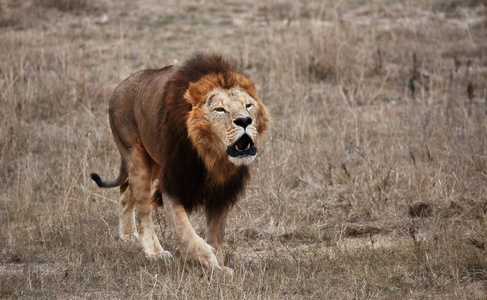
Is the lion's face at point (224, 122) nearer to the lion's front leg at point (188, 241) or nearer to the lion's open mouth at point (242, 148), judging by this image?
the lion's open mouth at point (242, 148)

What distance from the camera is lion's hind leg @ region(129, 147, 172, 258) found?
17.3 ft

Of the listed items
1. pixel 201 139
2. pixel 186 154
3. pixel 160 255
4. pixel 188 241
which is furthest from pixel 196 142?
pixel 160 255

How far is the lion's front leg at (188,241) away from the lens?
14.5 feet

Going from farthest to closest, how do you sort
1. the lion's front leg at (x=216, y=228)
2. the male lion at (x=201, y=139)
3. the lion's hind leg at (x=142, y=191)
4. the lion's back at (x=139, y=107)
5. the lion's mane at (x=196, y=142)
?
the lion's hind leg at (x=142, y=191) < the lion's back at (x=139, y=107) < the lion's front leg at (x=216, y=228) < the lion's mane at (x=196, y=142) < the male lion at (x=201, y=139)

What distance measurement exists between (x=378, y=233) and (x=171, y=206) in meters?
1.73

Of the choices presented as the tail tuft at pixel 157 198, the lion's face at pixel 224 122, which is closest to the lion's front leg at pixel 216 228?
the lion's face at pixel 224 122

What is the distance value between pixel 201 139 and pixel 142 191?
1.13 metres

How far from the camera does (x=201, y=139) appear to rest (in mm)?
4363

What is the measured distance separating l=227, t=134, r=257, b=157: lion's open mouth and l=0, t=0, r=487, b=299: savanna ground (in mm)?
732

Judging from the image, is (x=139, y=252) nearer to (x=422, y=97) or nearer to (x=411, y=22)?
(x=422, y=97)

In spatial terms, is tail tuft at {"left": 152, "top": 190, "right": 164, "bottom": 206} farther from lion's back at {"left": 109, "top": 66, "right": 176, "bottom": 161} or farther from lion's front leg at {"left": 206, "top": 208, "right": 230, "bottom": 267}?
lion's front leg at {"left": 206, "top": 208, "right": 230, "bottom": 267}

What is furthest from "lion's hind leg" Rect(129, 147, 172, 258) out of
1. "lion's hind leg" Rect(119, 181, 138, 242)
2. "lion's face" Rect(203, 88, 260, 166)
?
"lion's face" Rect(203, 88, 260, 166)

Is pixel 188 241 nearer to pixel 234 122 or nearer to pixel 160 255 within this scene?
pixel 160 255

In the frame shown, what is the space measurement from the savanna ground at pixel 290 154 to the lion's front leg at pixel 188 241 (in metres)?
0.16
